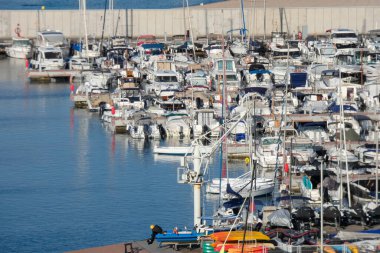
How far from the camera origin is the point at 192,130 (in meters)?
48.2

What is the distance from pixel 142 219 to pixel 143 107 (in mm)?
14444

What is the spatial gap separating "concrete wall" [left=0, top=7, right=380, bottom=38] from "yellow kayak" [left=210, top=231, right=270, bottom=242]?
1677 inches

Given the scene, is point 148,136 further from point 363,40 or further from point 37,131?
point 363,40

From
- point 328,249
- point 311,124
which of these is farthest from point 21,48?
point 328,249

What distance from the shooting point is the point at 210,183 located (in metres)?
39.0

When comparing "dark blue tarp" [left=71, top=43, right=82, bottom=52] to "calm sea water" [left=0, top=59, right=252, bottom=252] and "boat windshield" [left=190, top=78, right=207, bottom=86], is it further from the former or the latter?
"boat windshield" [left=190, top=78, right=207, bottom=86]

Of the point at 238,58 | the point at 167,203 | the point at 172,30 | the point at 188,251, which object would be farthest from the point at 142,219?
the point at 172,30

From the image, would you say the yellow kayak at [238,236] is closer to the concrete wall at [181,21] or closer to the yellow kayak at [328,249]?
the yellow kayak at [328,249]

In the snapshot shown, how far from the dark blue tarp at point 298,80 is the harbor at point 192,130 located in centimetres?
8

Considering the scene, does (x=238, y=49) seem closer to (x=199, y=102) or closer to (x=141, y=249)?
(x=199, y=102)

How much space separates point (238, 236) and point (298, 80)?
25298mm

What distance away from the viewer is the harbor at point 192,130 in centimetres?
3250

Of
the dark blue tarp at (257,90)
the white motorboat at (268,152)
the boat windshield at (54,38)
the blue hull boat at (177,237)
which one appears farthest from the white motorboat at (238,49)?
the blue hull boat at (177,237)

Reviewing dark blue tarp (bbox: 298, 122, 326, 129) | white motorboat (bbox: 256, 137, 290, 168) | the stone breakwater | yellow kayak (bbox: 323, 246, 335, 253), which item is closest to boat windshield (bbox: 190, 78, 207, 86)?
dark blue tarp (bbox: 298, 122, 326, 129)
